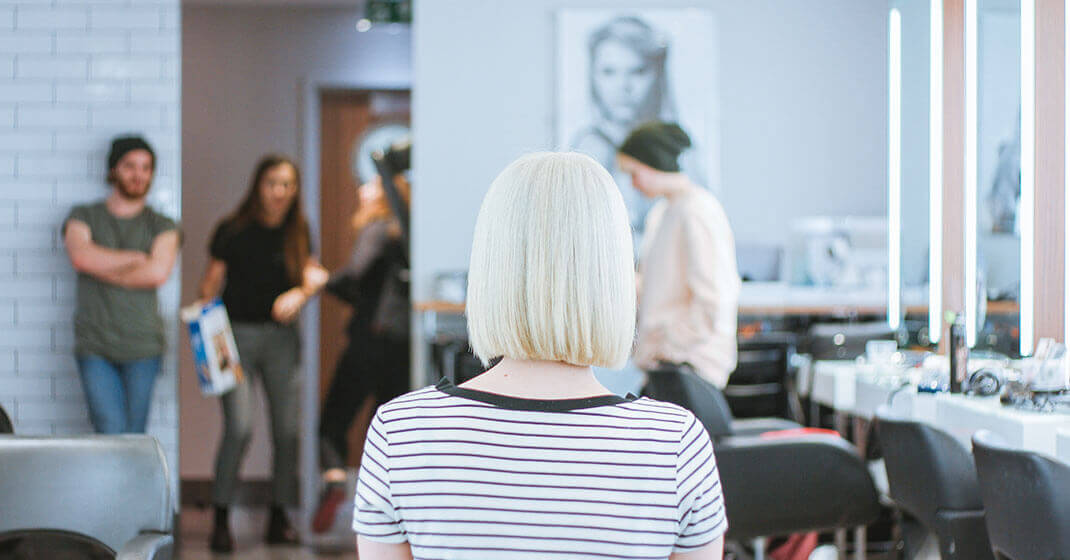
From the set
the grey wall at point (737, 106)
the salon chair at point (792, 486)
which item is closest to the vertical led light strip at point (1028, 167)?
the salon chair at point (792, 486)

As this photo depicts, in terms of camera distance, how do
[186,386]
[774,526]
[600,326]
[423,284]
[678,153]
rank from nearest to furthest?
1. [600,326]
2. [774,526]
3. [678,153]
4. [423,284]
5. [186,386]

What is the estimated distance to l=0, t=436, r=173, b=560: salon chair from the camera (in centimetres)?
206

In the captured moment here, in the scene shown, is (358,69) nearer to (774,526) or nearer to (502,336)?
(774,526)

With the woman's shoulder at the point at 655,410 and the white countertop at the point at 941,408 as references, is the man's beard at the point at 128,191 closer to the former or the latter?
the white countertop at the point at 941,408

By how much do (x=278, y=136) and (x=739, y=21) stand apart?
2.67 meters

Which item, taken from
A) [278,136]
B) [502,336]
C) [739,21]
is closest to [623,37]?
[739,21]

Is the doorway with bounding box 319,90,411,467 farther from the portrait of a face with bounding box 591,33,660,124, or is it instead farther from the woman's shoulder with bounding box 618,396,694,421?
the woman's shoulder with bounding box 618,396,694,421

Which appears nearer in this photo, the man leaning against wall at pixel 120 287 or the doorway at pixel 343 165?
the man leaning against wall at pixel 120 287

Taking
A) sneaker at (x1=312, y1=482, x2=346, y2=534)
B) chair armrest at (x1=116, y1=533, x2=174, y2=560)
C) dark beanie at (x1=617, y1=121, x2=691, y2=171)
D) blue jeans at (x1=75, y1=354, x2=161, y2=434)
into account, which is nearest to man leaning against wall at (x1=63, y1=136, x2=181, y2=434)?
blue jeans at (x1=75, y1=354, x2=161, y2=434)

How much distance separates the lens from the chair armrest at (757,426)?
380 cm

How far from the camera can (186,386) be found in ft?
21.2

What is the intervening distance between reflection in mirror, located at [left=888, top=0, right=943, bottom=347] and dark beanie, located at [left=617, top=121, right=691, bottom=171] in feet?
4.05

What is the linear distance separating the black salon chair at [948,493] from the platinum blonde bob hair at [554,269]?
1.41 metres

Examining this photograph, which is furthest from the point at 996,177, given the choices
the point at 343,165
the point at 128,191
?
the point at 343,165
